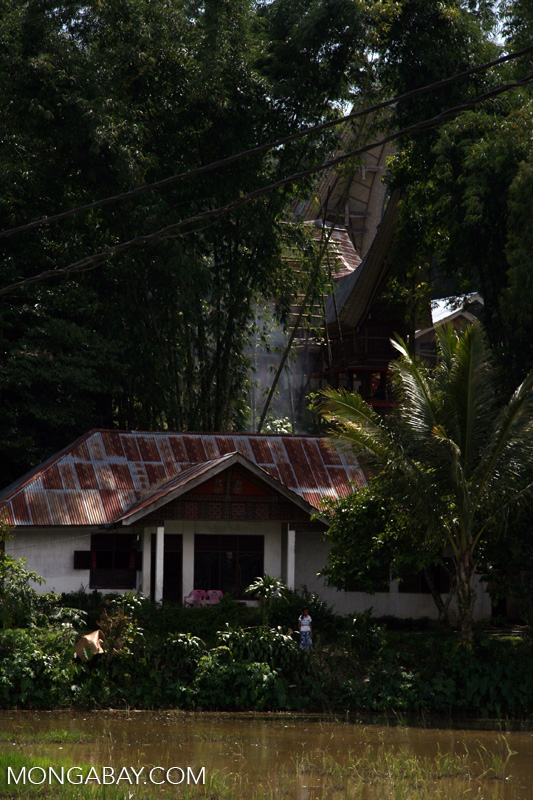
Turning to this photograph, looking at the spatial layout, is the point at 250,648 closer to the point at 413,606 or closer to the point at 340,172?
the point at 413,606

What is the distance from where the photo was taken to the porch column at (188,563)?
2086 centimetres

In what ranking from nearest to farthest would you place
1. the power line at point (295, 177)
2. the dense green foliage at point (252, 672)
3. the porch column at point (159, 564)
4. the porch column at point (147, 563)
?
the power line at point (295, 177), the dense green foliage at point (252, 672), the porch column at point (159, 564), the porch column at point (147, 563)

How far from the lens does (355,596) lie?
21.8 meters

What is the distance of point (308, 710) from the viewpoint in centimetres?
1669

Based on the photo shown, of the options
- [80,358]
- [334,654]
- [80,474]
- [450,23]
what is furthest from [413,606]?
[450,23]

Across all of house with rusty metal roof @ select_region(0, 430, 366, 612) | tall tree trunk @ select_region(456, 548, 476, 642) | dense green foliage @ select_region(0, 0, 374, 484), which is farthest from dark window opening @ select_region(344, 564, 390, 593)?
dense green foliage @ select_region(0, 0, 374, 484)

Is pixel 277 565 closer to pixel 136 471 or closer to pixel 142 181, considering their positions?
pixel 136 471

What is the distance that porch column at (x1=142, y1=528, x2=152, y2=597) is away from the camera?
66.1 ft

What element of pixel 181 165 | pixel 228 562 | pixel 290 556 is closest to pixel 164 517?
pixel 228 562

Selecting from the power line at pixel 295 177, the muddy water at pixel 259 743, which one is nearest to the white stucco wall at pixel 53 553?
the muddy water at pixel 259 743

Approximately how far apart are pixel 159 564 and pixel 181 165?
11920mm

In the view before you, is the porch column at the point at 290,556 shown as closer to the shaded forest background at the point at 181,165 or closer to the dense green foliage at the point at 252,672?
the dense green foliage at the point at 252,672

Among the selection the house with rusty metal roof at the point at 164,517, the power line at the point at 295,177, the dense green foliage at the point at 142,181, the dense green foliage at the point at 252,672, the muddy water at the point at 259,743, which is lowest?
the muddy water at the point at 259,743

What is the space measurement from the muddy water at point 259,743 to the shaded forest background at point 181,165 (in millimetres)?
10429
